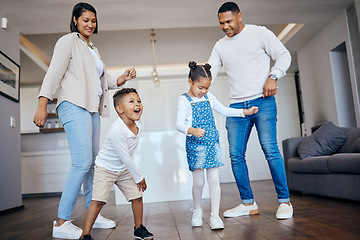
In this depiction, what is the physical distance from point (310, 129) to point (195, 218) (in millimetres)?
4268

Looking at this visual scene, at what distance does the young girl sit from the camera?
1844 mm

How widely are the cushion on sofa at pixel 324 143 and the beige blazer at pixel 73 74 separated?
7.47 ft

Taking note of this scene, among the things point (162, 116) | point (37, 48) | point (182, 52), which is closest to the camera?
point (37, 48)

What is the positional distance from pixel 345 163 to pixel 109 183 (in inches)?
72.2

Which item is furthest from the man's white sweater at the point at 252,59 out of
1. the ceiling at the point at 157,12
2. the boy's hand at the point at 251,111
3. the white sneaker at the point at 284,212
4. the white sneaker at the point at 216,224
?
the ceiling at the point at 157,12

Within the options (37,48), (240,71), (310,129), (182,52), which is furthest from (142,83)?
(240,71)

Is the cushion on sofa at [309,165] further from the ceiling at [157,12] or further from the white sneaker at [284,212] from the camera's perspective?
the ceiling at [157,12]

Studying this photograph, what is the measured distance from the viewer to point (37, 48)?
554 cm

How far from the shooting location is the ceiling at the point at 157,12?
3713 millimetres

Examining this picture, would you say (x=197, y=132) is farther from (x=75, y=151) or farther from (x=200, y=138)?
(x=75, y=151)

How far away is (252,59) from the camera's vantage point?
7.04ft

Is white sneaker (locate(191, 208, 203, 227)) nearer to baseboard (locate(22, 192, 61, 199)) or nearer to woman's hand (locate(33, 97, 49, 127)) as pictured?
woman's hand (locate(33, 97, 49, 127))

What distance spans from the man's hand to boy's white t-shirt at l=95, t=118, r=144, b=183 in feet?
2.70

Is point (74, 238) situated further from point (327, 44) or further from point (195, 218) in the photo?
point (327, 44)
